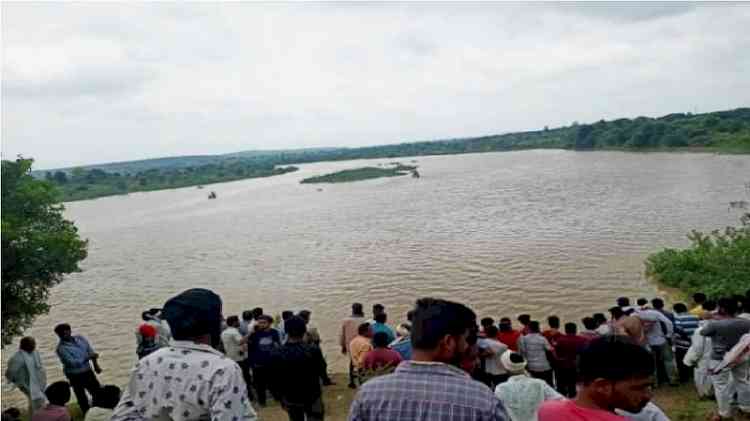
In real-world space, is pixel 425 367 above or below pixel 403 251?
above

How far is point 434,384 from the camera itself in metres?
2.50

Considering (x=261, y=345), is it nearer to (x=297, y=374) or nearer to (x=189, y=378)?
(x=297, y=374)

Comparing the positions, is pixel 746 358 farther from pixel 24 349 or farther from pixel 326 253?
pixel 326 253

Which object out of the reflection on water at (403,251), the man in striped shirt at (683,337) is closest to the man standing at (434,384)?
the man in striped shirt at (683,337)

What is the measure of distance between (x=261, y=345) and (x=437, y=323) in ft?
19.4

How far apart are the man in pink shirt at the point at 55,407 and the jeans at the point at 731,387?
22.5 ft

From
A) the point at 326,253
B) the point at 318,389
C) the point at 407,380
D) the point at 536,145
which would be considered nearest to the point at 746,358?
the point at 318,389

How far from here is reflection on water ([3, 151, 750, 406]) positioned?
1633 cm

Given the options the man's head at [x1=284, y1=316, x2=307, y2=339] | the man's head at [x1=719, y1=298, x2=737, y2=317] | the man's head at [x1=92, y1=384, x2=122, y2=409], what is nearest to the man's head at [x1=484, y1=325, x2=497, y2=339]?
the man's head at [x1=719, y1=298, x2=737, y2=317]

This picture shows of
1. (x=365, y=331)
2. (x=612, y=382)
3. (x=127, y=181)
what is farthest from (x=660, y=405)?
(x=127, y=181)

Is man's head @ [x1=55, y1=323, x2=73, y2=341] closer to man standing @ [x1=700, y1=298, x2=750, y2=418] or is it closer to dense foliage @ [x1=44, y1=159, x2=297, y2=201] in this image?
man standing @ [x1=700, y1=298, x2=750, y2=418]

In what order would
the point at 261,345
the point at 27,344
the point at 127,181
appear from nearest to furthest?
1. the point at 27,344
2. the point at 261,345
3. the point at 127,181

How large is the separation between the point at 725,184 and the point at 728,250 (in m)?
22.0

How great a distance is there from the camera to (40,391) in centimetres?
789
